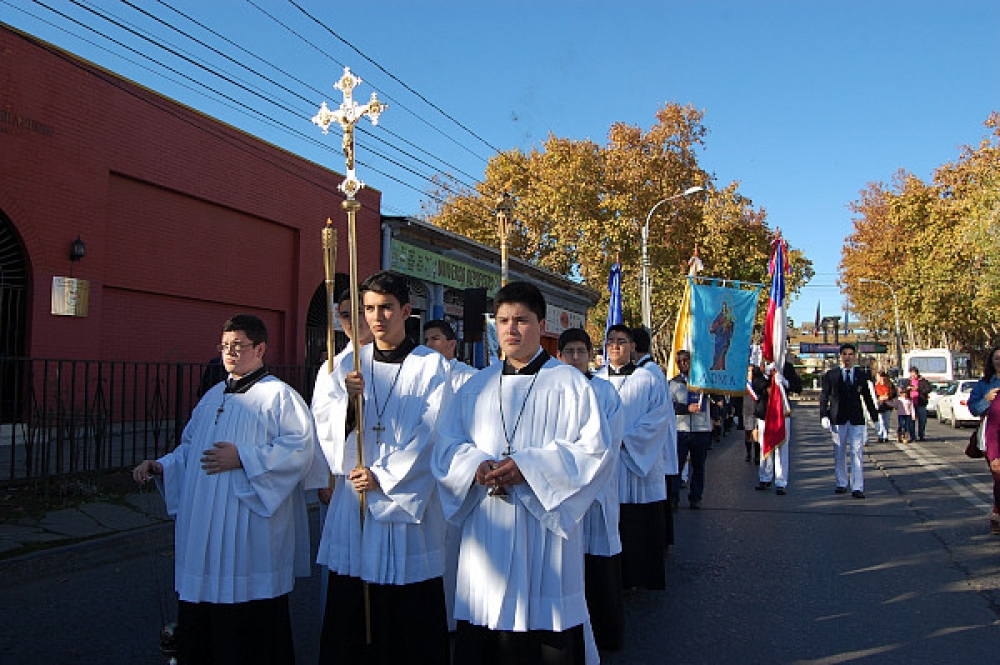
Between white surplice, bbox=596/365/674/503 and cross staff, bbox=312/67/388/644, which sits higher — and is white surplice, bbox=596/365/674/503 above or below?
below

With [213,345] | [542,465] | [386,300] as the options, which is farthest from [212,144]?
[542,465]

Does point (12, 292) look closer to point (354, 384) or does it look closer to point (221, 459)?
point (221, 459)

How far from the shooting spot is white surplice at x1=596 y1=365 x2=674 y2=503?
6129 mm

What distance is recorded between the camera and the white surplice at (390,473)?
3693 millimetres

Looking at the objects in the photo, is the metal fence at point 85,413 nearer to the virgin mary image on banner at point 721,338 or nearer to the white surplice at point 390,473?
the white surplice at point 390,473

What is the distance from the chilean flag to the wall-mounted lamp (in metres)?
9.69

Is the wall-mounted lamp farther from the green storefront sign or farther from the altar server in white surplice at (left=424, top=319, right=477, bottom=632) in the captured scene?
the green storefront sign

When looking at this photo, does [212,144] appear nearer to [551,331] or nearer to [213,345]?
[213,345]

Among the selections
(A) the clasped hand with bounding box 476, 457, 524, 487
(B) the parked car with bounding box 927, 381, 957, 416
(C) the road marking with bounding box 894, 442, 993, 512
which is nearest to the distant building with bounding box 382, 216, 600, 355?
(C) the road marking with bounding box 894, 442, 993, 512

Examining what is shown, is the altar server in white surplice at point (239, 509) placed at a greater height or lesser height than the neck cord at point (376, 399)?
lesser

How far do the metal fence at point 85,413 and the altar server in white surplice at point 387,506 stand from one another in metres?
5.26

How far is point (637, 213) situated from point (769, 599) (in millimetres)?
28480

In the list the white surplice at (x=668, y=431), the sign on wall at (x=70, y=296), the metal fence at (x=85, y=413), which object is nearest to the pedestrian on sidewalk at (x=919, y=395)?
the white surplice at (x=668, y=431)

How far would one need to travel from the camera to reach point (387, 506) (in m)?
3.70
